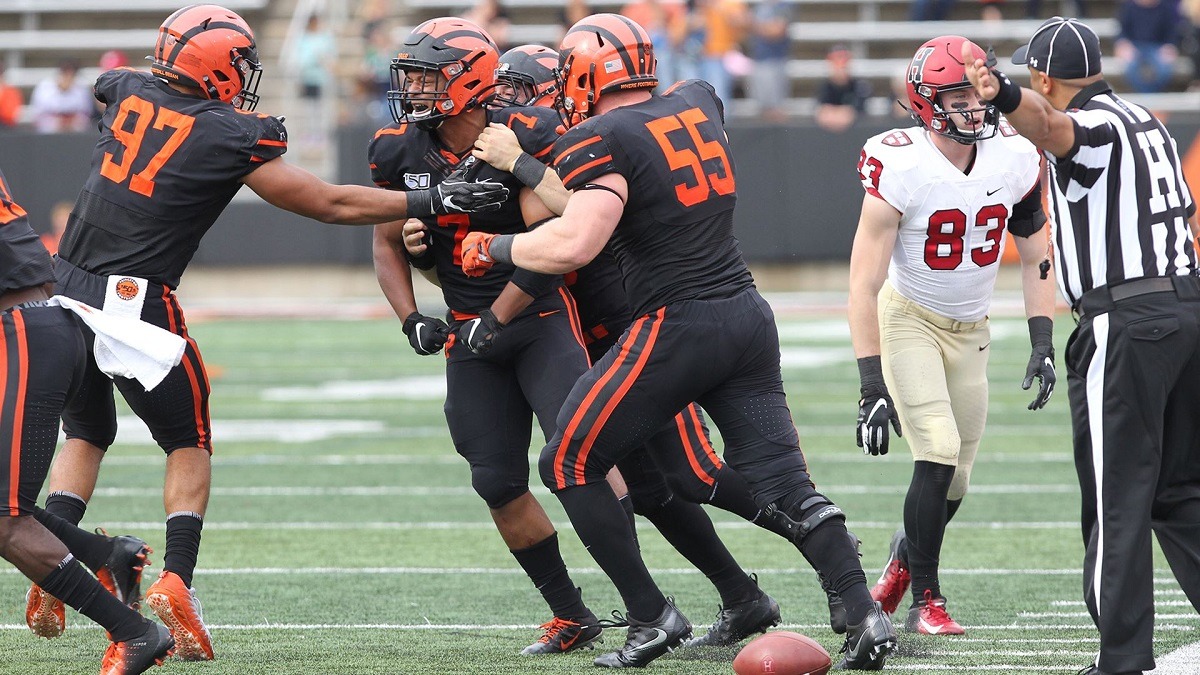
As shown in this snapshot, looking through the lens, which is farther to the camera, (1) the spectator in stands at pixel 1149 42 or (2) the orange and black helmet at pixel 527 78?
(1) the spectator in stands at pixel 1149 42

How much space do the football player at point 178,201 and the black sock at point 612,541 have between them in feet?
2.90

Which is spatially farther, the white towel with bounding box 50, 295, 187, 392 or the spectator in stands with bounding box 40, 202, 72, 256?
the spectator in stands with bounding box 40, 202, 72, 256

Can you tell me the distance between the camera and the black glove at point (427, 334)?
4.75 m

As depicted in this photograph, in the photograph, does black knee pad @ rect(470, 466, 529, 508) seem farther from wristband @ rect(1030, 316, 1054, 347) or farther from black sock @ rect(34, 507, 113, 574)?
wristband @ rect(1030, 316, 1054, 347)

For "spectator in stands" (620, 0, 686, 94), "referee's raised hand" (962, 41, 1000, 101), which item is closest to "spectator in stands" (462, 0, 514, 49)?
"spectator in stands" (620, 0, 686, 94)

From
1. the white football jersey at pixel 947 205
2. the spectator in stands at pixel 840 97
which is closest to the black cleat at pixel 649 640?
the white football jersey at pixel 947 205

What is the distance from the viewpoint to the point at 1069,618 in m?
5.11

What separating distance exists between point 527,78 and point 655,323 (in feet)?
4.49

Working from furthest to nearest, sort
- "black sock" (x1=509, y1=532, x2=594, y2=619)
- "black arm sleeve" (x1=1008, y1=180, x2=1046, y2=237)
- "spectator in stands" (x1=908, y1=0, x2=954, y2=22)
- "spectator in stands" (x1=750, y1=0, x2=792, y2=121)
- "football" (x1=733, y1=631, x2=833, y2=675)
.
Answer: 1. "spectator in stands" (x1=908, y1=0, x2=954, y2=22)
2. "spectator in stands" (x1=750, y1=0, x2=792, y2=121)
3. "black arm sleeve" (x1=1008, y1=180, x2=1046, y2=237)
4. "black sock" (x1=509, y1=532, x2=594, y2=619)
5. "football" (x1=733, y1=631, x2=833, y2=675)

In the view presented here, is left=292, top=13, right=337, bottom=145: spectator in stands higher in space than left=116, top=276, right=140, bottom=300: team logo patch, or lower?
lower

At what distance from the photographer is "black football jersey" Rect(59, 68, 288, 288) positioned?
4.52 metres

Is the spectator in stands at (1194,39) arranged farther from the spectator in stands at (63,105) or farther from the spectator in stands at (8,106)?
the spectator in stands at (8,106)

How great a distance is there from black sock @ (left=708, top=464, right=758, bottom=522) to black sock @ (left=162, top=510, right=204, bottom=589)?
4.99ft

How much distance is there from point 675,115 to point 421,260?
102 cm
